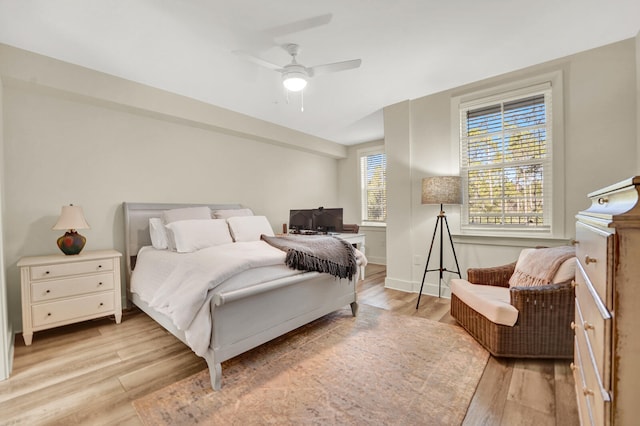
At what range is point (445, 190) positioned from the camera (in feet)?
10.7

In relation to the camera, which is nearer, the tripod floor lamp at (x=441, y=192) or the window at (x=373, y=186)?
the tripod floor lamp at (x=441, y=192)

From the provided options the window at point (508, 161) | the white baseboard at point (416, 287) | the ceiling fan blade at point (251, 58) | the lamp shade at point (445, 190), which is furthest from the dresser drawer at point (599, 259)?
the white baseboard at point (416, 287)

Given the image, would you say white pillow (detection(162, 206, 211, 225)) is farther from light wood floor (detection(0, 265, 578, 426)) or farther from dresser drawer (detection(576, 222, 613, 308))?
dresser drawer (detection(576, 222, 613, 308))

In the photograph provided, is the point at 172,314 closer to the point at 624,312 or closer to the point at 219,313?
the point at 219,313

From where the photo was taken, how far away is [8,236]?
2656 millimetres

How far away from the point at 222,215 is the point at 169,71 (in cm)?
179

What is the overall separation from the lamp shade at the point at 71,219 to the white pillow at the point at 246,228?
142 cm

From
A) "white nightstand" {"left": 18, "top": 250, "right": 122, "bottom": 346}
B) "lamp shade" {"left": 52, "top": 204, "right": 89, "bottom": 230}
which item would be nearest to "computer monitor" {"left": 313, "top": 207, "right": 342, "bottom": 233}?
"white nightstand" {"left": 18, "top": 250, "right": 122, "bottom": 346}

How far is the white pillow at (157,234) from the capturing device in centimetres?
311

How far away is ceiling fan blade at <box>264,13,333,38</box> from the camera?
2209 mm

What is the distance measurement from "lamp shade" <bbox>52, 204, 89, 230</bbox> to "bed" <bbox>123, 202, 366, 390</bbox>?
1.64 feet

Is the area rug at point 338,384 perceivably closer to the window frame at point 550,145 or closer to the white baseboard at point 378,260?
the window frame at point 550,145

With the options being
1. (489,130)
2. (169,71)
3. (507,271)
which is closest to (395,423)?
(507,271)

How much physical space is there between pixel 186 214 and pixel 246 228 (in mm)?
744
